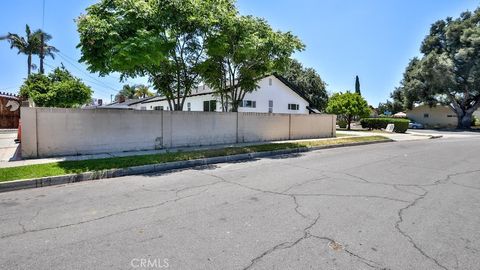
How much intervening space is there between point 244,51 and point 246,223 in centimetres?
981

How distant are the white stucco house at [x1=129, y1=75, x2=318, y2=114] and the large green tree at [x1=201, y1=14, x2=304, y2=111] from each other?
7.08 metres

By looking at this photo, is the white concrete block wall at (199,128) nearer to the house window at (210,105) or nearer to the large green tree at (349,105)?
the house window at (210,105)

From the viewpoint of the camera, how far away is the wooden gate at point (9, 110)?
21359 mm

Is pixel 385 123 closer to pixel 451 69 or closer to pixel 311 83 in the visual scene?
pixel 311 83

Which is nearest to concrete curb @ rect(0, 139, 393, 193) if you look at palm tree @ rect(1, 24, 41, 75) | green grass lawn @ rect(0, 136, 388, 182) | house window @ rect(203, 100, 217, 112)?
green grass lawn @ rect(0, 136, 388, 182)

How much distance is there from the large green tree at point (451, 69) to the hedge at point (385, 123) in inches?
501

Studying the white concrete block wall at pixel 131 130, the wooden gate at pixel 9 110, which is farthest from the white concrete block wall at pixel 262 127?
the wooden gate at pixel 9 110

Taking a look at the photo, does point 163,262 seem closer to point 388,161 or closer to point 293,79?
point 388,161

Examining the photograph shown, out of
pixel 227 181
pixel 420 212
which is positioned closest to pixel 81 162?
pixel 227 181

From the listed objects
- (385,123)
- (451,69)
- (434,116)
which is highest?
(451,69)

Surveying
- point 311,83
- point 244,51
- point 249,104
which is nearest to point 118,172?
point 244,51

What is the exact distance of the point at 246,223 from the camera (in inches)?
190

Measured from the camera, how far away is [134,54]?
32.3 feet

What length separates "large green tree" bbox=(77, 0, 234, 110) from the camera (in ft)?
32.4
